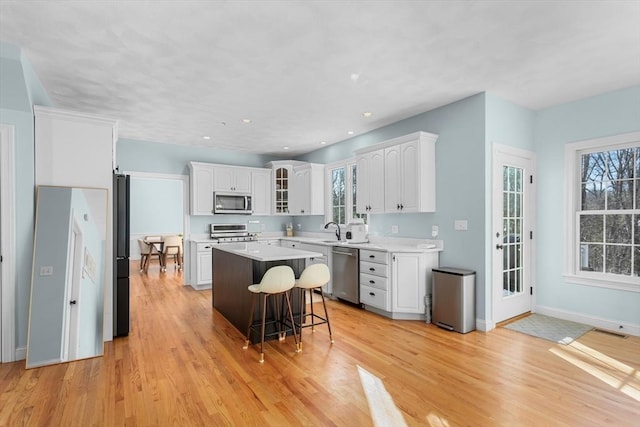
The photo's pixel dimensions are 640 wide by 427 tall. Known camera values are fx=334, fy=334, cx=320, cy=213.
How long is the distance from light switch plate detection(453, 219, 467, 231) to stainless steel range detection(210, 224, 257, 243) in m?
4.02

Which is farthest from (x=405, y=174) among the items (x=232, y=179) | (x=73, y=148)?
(x=73, y=148)

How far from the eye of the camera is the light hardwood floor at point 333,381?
86.0 inches

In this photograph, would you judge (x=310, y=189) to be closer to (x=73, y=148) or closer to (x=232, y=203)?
(x=232, y=203)

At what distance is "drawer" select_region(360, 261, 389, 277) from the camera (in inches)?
167

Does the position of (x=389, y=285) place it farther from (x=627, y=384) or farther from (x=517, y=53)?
(x=517, y=53)

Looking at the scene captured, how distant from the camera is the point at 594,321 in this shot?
3.87 m

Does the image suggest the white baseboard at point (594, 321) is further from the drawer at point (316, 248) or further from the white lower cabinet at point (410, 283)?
the drawer at point (316, 248)

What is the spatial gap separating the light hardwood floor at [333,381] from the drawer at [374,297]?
0.48 meters

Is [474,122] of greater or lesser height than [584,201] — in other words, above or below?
above

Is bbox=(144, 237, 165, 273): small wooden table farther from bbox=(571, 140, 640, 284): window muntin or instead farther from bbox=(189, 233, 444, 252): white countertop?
bbox=(571, 140, 640, 284): window muntin

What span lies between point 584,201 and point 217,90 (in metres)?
4.54

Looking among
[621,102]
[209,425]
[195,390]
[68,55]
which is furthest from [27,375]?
[621,102]

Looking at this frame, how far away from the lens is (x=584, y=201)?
4078 millimetres

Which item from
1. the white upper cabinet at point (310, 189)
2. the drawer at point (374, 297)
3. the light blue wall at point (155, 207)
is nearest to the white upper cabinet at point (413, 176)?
the drawer at point (374, 297)
